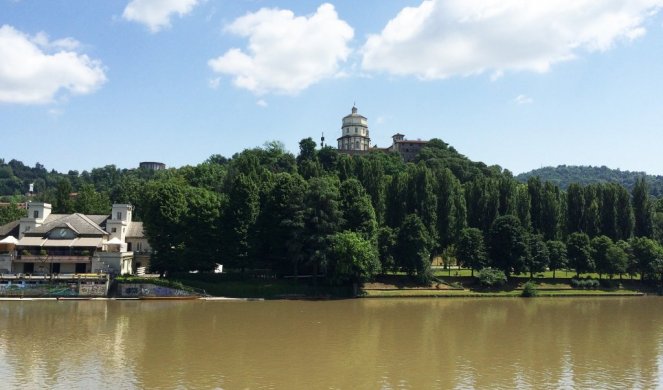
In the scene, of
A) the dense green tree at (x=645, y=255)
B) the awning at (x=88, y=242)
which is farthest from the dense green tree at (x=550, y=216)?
the awning at (x=88, y=242)

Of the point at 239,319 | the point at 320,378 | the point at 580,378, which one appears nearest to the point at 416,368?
the point at 320,378

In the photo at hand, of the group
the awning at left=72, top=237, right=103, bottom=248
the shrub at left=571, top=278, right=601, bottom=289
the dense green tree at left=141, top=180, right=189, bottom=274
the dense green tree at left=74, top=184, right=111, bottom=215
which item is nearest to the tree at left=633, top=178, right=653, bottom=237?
the shrub at left=571, top=278, right=601, bottom=289

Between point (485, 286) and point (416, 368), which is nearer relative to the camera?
point (416, 368)

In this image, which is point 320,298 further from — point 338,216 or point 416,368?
point 416,368

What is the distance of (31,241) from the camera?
53469mm

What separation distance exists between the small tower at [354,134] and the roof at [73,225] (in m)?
85.1

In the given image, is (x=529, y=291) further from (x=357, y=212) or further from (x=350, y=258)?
(x=350, y=258)

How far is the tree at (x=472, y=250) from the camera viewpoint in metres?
57.5

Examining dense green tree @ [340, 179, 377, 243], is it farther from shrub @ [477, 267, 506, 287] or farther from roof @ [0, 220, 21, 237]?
roof @ [0, 220, 21, 237]

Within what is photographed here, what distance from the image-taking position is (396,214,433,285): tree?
5447cm

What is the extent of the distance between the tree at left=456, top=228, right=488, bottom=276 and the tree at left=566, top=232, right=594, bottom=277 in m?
11.0

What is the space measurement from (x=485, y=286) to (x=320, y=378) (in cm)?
3730

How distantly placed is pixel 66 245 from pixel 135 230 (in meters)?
9.81

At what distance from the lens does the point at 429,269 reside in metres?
55.1
